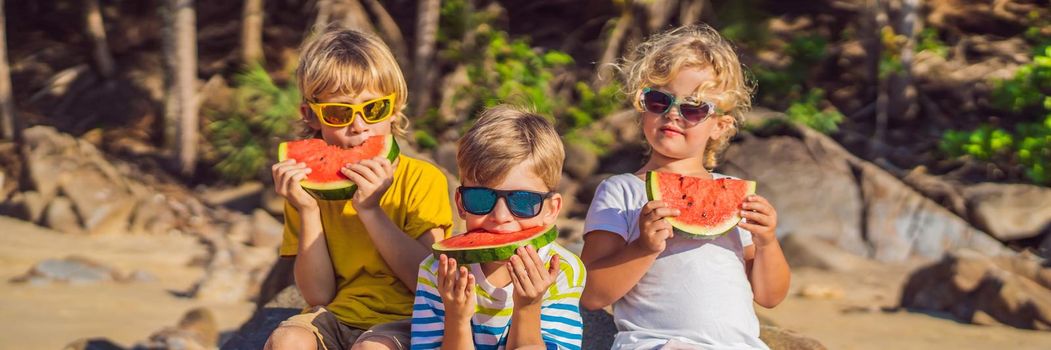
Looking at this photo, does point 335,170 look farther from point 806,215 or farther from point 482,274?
point 806,215

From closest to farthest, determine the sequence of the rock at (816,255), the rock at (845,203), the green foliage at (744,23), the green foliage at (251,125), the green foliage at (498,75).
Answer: the rock at (816,255)
the rock at (845,203)
the green foliage at (251,125)
the green foliage at (498,75)
the green foliage at (744,23)

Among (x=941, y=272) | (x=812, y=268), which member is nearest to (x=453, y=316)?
(x=941, y=272)

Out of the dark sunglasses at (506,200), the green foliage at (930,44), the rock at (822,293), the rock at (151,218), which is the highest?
the dark sunglasses at (506,200)

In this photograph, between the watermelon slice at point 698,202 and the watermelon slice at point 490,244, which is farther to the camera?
the watermelon slice at point 698,202

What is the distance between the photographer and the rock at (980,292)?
346 inches

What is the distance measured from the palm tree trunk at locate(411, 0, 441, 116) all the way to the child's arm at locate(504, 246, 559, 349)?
1221 centimetres

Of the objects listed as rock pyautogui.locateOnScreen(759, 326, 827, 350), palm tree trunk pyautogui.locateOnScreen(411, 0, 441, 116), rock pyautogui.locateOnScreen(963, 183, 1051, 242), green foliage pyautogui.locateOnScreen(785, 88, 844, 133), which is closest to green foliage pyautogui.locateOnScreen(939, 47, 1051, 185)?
rock pyautogui.locateOnScreen(963, 183, 1051, 242)

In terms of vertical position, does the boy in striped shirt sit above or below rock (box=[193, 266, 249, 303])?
above

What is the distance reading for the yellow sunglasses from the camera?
4234 mm

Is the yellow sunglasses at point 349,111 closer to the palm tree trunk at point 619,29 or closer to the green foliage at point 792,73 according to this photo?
the palm tree trunk at point 619,29

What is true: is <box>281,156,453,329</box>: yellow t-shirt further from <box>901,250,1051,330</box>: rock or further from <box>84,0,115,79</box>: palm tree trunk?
<box>84,0,115,79</box>: palm tree trunk

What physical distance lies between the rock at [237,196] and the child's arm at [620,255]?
1068cm

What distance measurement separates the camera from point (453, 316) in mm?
3566

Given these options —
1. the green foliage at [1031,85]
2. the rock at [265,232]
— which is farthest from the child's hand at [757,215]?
the green foliage at [1031,85]
